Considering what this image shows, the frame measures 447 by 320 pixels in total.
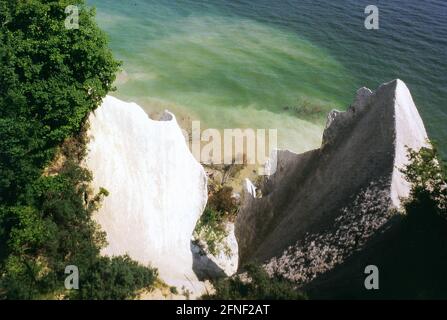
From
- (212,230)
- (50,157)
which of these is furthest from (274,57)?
(50,157)

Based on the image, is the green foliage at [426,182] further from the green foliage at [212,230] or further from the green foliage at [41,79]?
the green foliage at [41,79]

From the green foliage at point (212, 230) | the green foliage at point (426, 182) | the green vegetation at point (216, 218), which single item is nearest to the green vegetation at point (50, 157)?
the green foliage at point (212, 230)

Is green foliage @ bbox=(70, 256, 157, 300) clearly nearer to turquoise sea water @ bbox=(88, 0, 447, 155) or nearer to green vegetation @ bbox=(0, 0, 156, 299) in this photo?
green vegetation @ bbox=(0, 0, 156, 299)

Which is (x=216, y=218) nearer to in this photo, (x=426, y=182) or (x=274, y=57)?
(x=426, y=182)

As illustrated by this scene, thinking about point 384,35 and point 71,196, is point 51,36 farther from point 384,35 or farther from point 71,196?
point 384,35
